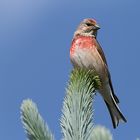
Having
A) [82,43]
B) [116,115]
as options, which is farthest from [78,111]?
[82,43]

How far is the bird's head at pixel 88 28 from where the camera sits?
6798 millimetres

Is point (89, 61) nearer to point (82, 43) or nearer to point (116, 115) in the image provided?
point (82, 43)

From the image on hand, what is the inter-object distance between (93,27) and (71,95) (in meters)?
4.79

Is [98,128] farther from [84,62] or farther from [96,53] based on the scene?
[96,53]

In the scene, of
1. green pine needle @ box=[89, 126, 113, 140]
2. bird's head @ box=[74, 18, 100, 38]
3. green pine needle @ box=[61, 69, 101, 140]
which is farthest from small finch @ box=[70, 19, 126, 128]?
green pine needle @ box=[89, 126, 113, 140]

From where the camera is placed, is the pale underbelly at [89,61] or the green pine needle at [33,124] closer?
the green pine needle at [33,124]

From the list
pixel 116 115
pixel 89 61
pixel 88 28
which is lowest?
pixel 116 115

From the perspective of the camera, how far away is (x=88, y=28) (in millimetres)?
6984

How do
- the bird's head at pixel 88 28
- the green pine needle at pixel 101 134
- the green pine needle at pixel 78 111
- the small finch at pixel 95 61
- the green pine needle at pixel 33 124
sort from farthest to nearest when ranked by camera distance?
the bird's head at pixel 88 28 → the small finch at pixel 95 61 → the green pine needle at pixel 101 134 → the green pine needle at pixel 33 124 → the green pine needle at pixel 78 111

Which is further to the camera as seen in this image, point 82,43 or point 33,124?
point 82,43

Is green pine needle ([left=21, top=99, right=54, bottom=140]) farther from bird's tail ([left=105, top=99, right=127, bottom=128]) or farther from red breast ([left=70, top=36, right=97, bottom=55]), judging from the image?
red breast ([left=70, top=36, right=97, bottom=55])

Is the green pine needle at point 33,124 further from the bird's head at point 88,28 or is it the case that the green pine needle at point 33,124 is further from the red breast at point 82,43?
the bird's head at point 88,28

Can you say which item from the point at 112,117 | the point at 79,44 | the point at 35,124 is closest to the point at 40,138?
the point at 35,124

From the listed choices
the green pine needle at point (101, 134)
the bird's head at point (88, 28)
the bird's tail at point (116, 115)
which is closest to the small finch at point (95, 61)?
the bird's tail at point (116, 115)
